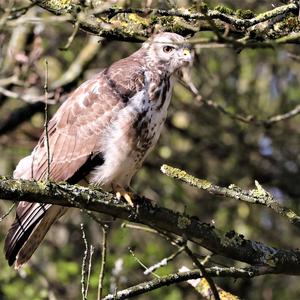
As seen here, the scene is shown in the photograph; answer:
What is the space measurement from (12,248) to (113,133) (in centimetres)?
93

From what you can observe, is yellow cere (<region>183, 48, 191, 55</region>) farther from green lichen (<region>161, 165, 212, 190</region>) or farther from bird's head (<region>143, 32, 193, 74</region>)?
green lichen (<region>161, 165, 212, 190</region>)

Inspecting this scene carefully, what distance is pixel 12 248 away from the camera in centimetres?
513

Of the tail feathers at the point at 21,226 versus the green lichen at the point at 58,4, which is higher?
the green lichen at the point at 58,4

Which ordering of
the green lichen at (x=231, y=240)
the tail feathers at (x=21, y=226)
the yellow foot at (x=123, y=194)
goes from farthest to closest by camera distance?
the tail feathers at (x=21, y=226) < the yellow foot at (x=123, y=194) < the green lichen at (x=231, y=240)

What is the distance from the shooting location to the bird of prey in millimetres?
5148

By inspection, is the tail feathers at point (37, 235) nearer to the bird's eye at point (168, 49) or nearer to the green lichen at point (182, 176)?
the bird's eye at point (168, 49)

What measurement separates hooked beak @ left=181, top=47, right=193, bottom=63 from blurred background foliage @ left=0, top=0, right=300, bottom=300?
7.16ft

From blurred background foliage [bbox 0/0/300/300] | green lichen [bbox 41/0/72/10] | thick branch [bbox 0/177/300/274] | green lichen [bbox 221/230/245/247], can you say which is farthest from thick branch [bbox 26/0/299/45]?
blurred background foliage [bbox 0/0/300/300]

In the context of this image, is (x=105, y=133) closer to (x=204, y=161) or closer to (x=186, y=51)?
(x=186, y=51)

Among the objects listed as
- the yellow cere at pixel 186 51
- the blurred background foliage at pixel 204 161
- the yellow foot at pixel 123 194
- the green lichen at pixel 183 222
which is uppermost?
the yellow cere at pixel 186 51

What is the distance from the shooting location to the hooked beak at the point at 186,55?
5.57 metres

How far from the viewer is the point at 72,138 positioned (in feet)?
18.0

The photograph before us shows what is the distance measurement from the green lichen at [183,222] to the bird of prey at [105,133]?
90 centimetres

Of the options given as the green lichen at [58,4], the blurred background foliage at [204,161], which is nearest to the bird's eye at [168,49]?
the green lichen at [58,4]
